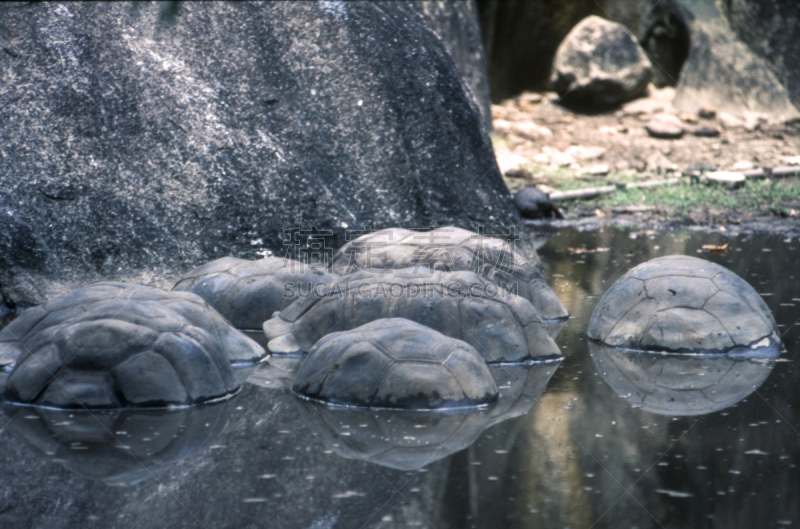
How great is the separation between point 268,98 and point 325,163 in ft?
2.19

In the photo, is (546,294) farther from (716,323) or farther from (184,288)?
(184,288)

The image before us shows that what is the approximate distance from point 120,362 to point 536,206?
286 inches

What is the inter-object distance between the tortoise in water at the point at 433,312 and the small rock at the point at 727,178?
7.21m

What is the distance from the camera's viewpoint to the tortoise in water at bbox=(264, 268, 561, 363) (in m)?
4.20

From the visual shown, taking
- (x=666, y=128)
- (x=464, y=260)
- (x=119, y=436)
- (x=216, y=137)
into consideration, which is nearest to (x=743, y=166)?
(x=666, y=128)

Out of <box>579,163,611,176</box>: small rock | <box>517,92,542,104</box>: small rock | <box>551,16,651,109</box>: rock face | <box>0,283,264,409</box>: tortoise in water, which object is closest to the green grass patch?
<box>579,163,611,176</box>: small rock

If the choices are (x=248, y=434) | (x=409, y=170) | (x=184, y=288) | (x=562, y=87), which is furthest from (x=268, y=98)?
(x=562, y=87)

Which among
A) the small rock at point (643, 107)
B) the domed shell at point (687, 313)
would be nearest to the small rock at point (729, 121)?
the small rock at point (643, 107)

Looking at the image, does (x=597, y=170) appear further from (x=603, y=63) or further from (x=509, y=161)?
(x=603, y=63)

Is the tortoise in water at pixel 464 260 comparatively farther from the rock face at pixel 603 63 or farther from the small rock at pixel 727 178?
the rock face at pixel 603 63

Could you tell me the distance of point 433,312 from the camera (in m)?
4.23

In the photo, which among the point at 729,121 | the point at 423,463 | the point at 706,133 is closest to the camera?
the point at 423,463

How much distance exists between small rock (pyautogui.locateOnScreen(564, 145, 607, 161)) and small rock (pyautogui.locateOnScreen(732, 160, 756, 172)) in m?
1.97

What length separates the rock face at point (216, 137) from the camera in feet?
18.9
